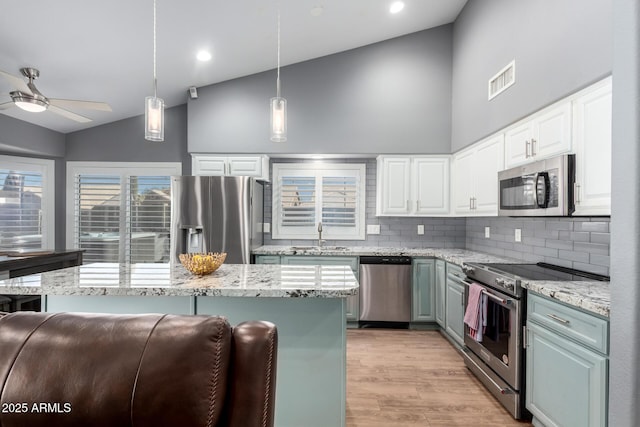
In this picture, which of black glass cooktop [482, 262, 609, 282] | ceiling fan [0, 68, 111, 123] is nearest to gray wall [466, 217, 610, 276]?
black glass cooktop [482, 262, 609, 282]

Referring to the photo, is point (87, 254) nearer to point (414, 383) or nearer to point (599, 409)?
point (414, 383)

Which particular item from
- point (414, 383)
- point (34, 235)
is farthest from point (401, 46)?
point (34, 235)

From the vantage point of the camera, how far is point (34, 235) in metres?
4.34

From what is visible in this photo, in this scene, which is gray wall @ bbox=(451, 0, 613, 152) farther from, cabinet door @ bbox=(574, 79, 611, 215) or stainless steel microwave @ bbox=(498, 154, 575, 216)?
stainless steel microwave @ bbox=(498, 154, 575, 216)

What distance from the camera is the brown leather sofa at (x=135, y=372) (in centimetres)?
81

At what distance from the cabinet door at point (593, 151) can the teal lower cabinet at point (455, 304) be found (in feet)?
4.41

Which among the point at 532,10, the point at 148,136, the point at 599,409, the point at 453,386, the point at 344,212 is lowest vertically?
the point at 453,386

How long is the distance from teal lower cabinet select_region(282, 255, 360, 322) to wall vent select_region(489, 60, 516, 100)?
7.04ft

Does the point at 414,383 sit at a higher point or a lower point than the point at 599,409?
lower

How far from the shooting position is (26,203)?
14.0 feet

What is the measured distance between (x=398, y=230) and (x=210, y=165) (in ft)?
8.22

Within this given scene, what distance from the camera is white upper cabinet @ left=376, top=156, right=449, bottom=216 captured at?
4137 millimetres

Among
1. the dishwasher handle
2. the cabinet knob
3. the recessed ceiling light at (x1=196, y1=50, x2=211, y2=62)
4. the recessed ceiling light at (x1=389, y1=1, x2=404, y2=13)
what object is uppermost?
→ the recessed ceiling light at (x1=389, y1=1, x2=404, y2=13)

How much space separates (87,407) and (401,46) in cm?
447
